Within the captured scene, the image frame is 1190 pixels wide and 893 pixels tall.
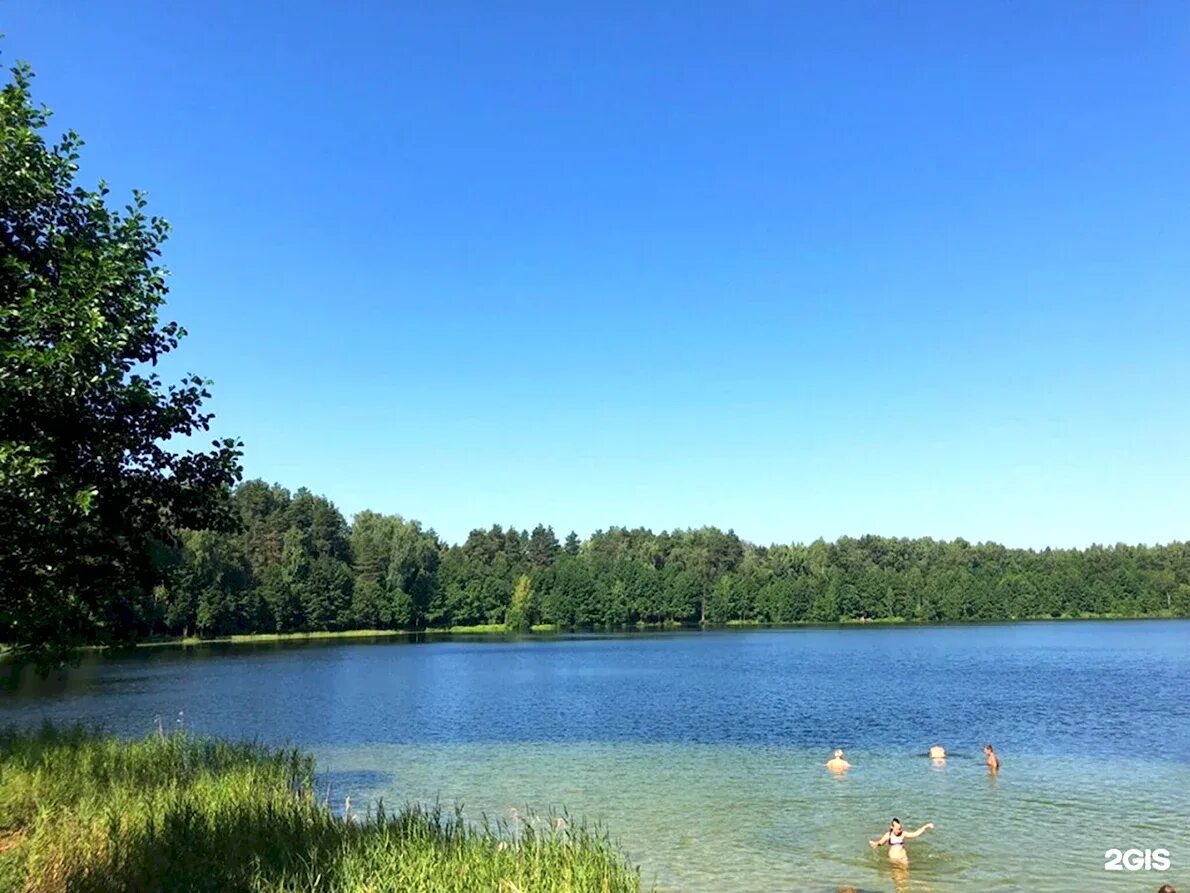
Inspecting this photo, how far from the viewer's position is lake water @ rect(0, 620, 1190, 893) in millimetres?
20953

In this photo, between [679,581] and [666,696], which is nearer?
[666,696]

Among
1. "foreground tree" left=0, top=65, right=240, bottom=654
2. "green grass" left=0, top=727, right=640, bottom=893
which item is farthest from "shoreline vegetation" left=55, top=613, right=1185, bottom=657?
"foreground tree" left=0, top=65, right=240, bottom=654

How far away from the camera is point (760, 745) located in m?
37.3

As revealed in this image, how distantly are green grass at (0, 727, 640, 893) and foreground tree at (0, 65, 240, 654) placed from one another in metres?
3.16

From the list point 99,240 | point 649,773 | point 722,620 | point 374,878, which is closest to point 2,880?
point 374,878

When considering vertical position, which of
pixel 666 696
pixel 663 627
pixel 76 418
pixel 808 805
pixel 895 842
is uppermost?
pixel 76 418

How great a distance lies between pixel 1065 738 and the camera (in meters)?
37.3

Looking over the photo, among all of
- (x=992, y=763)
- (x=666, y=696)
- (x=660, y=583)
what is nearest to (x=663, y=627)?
(x=660, y=583)

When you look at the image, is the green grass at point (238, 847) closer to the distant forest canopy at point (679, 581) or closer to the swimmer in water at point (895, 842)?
the swimmer in water at point (895, 842)

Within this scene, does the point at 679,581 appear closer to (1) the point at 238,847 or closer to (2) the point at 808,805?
(2) the point at 808,805

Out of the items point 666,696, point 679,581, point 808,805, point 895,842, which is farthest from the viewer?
point 679,581

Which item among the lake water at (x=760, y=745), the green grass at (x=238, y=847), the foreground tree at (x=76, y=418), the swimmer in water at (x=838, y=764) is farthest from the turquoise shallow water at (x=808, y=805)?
the foreground tree at (x=76, y=418)

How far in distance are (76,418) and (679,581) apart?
172 meters

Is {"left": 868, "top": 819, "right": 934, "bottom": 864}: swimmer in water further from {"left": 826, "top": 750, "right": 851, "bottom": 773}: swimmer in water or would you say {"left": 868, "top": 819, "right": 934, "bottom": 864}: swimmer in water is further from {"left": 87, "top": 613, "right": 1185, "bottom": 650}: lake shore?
{"left": 87, "top": 613, "right": 1185, "bottom": 650}: lake shore
